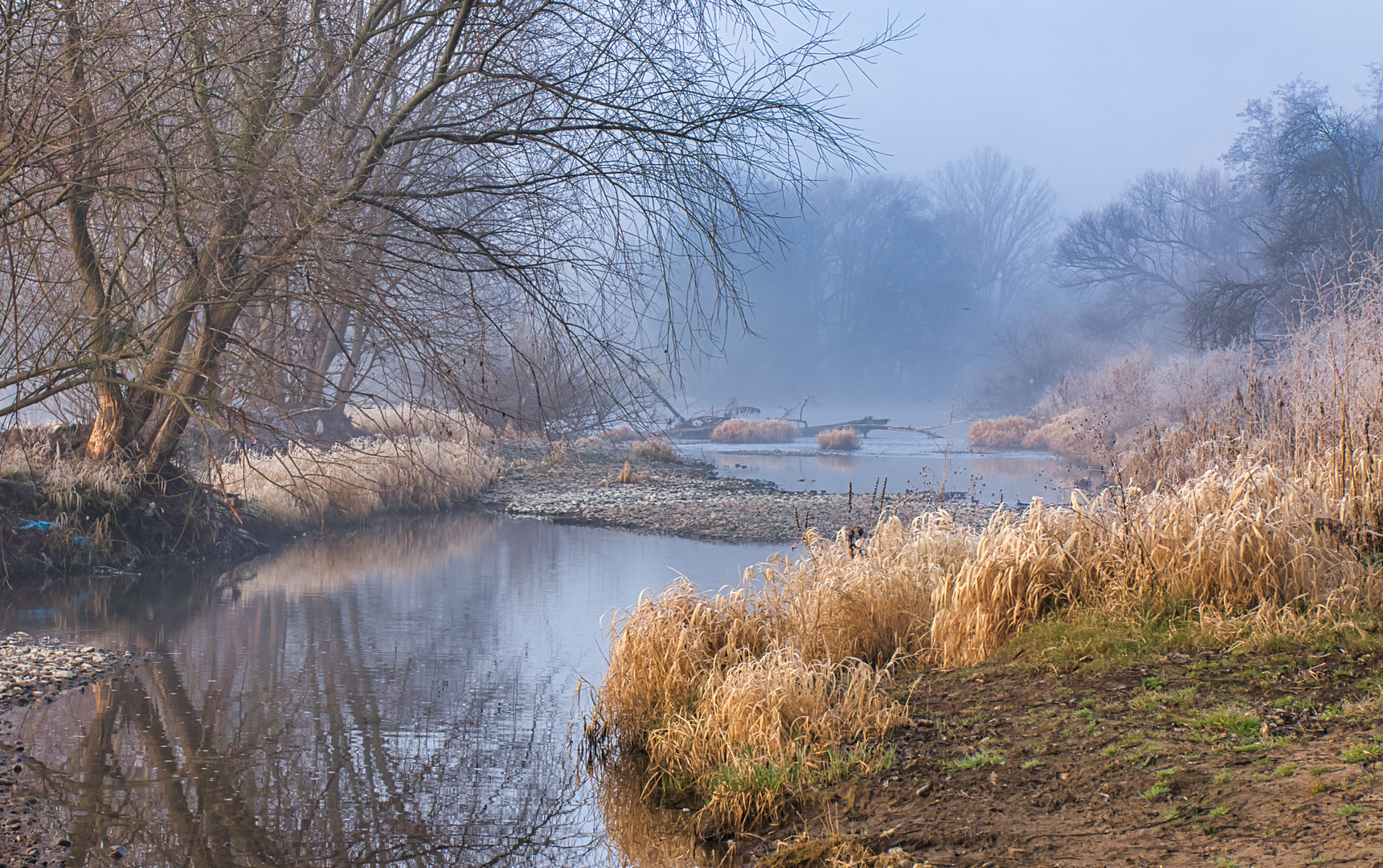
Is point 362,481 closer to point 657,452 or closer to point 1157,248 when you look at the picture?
point 657,452

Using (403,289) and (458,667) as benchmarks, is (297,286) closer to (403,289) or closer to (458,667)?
(403,289)

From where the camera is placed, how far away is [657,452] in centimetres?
2633

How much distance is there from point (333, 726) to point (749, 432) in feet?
106

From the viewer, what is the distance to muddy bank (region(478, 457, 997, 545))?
51.2 ft

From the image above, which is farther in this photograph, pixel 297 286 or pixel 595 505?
pixel 595 505

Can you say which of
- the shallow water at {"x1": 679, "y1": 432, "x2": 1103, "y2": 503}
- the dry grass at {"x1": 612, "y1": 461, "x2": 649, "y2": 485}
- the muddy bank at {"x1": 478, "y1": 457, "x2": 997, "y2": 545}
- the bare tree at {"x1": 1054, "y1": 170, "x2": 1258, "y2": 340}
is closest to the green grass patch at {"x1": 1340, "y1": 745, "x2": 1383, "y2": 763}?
the muddy bank at {"x1": 478, "y1": 457, "x2": 997, "y2": 545}

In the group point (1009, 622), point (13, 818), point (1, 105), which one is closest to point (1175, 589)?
point (1009, 622)

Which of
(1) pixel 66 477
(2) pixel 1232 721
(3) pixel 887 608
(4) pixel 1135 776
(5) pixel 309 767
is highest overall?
(1) pixel 66 477

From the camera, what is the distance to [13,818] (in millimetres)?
4730

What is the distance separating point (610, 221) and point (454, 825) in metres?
3.37

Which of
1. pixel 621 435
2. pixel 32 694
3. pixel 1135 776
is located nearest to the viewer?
pixel 1135 776

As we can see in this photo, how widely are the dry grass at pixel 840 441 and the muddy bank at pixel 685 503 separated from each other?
1076cm

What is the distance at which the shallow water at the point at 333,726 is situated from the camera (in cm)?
482

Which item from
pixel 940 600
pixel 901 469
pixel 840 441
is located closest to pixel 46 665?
pixel 940 600
